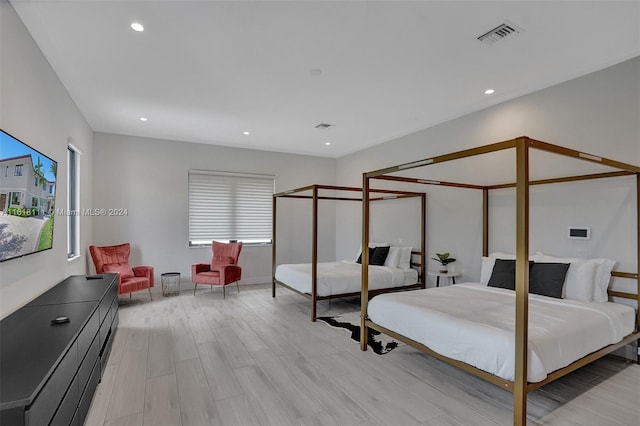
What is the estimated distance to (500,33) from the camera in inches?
108

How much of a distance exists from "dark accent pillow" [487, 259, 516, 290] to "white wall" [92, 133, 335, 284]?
4.34 meters

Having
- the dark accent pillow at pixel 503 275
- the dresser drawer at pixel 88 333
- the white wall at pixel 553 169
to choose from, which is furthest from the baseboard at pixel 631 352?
the dresser drawer at pixel 88 333

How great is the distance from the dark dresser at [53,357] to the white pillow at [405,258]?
411 centimetres

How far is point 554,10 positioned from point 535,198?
2.15 m

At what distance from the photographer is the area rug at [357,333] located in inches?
139

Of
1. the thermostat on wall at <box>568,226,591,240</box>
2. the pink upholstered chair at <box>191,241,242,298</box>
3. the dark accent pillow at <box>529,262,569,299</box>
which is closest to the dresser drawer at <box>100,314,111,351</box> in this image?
the pink upholstered chair at <box>191,241,242,298</box>

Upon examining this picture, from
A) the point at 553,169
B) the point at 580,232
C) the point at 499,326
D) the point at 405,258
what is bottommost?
the point at 499,326

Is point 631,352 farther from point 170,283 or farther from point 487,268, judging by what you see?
point 170,283

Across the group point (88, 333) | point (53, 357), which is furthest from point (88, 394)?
point (53, 357)

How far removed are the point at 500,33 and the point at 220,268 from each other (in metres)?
5.08

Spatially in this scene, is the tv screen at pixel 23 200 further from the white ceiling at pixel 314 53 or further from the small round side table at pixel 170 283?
the small round side table at pixel 170 283

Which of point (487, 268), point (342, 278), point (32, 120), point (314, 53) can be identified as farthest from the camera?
point (342, 278)

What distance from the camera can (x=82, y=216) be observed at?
15.9 feet

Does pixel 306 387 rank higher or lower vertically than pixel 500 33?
lower
